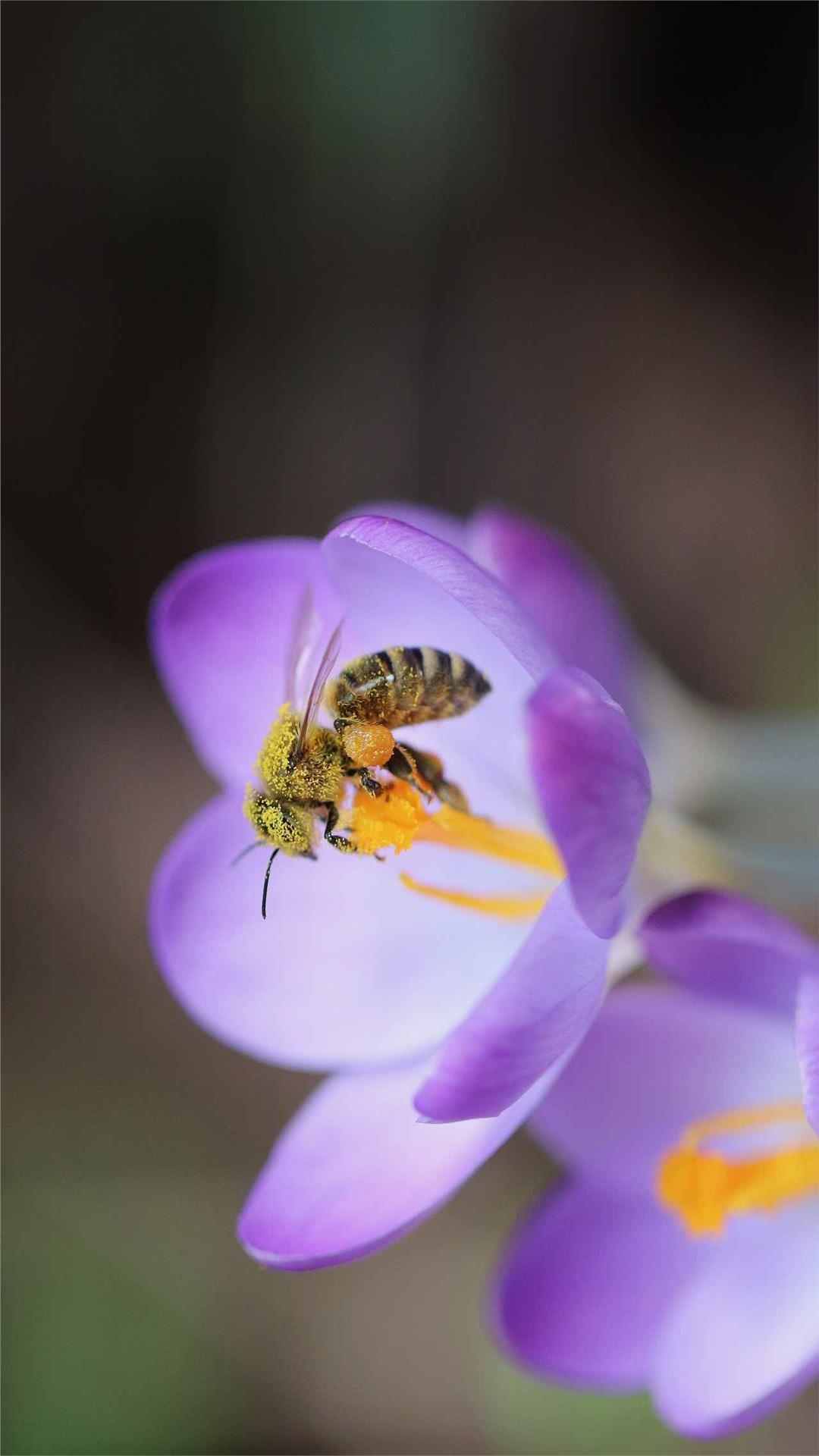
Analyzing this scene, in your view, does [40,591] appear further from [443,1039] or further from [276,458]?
[443,1039]

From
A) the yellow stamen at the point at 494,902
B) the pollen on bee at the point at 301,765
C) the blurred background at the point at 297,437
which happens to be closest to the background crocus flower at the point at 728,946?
the yellow stamen at the point at 494,902

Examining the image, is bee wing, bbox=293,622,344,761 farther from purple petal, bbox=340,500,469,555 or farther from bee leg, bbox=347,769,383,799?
purple petal, bbox=340,500,469,555

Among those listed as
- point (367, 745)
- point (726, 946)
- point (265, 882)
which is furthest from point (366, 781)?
point (726, 946)

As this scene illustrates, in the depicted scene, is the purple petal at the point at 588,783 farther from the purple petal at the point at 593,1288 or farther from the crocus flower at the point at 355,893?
the purple petal at the point at 593,1288

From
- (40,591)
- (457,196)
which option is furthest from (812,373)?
(40,591)

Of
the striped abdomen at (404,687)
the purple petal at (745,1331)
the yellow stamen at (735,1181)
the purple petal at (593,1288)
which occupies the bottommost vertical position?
the purple petal at (593,1288)

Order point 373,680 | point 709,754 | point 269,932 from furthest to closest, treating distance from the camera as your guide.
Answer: point 709,754, point 269,932, point 373,680

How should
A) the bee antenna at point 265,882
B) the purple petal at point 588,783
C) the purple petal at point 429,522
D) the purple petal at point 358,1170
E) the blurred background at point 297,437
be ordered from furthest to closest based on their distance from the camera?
the blurred background at point 297,437
the purple petal at point 429,522
the bee antenna at point 265,882
the purple petal at point 358,1170
the purple petal at point 588,783

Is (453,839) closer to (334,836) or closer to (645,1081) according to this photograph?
(334,836)
